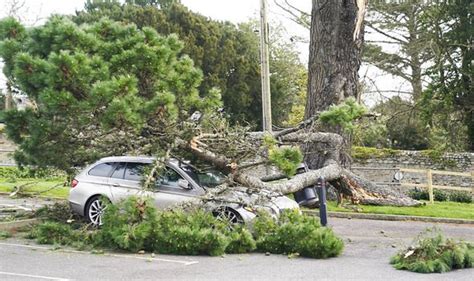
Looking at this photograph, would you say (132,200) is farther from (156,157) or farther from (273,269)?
(273,269)

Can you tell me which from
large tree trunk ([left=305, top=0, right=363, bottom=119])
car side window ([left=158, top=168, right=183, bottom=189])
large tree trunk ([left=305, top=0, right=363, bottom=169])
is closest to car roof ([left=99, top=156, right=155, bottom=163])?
car side window ([left=158, top=168, right=183, bottom=189])

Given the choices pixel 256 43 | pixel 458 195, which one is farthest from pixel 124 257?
pixel 256 43

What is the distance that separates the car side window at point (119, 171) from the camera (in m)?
12.5

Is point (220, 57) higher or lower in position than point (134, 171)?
higher

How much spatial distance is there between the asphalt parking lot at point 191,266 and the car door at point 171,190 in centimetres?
166

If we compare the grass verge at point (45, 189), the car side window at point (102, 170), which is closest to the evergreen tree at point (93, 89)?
the car side window at point (102, 170)

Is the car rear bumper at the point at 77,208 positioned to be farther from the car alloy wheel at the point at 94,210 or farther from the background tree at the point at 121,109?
the background tree at the point at 121,109

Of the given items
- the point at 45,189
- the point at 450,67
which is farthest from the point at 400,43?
the point at 45,189

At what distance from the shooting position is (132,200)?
33.2 feet

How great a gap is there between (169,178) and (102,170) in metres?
1.68

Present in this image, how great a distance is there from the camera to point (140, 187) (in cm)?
1148

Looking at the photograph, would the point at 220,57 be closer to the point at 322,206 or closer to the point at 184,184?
the point at 322,206

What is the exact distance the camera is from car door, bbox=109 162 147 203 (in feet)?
40.0

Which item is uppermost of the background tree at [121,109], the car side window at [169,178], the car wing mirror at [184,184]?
the background tree at [121,109]
